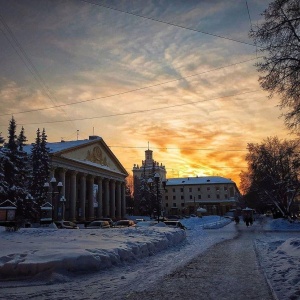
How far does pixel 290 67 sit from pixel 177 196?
116 metres

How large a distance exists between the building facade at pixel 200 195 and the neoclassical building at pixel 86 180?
40.6m

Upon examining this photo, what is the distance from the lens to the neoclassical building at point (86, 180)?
184ft

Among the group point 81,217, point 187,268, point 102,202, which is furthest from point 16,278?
point 102,202

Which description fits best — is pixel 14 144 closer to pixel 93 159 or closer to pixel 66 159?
pixel 66 159

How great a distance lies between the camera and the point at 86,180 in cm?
6888

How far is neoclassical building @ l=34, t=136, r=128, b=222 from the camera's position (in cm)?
5606

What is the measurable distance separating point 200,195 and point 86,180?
6280 centimetres

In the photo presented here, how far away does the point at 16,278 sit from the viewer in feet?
28.9

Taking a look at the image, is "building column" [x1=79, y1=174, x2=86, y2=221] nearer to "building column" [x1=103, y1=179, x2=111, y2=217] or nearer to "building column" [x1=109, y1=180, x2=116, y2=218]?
"building column" [x1=103, y1=179, x2=111, y2=217]

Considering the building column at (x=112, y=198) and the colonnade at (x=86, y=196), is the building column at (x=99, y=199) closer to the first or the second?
the colonnade at (x=86, y=196)

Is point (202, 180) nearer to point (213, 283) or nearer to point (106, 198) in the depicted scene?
point (106, 198)

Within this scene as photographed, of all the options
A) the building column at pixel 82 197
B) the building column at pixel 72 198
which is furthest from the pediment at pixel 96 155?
the building column at pixel 82 197

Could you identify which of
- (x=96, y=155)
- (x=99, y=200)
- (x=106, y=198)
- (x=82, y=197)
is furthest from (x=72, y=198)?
(x=106, y=198)

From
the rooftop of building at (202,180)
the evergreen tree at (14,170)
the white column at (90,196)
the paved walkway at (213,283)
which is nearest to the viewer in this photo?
the paved walkway at (213,283)
